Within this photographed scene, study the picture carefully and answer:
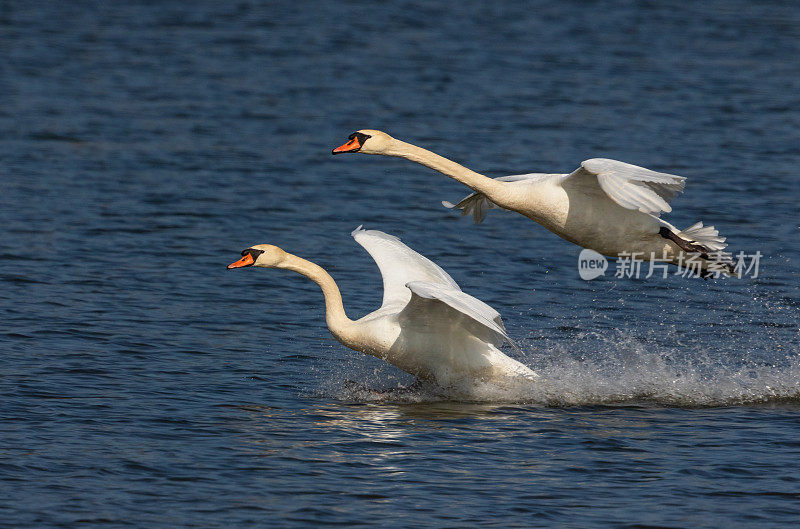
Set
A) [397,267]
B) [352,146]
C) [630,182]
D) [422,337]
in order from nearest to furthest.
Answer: [630,182]
[352,146]
[422,337]
[397,267]

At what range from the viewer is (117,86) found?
88.4ft

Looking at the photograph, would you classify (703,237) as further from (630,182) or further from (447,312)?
(447,312)

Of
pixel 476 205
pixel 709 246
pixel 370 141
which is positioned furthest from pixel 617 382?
pixel 370 141

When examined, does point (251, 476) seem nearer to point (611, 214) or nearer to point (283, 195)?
point (611, 214)

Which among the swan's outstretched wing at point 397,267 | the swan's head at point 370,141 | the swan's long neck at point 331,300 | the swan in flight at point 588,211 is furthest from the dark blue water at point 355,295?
the swan's head at point 370,141

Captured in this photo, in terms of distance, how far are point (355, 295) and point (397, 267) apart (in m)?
2.38

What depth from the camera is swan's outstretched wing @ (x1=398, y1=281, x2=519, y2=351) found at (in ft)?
32.8

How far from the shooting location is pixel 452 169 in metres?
11.0

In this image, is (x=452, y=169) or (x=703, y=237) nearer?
(x=452, y=169)

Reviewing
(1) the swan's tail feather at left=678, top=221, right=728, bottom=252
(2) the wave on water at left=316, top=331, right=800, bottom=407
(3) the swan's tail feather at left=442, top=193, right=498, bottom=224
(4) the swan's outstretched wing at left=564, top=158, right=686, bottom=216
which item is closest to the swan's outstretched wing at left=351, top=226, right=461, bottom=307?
(3) the swan's tail feather at left=442, top=193, right=498, bottom=224

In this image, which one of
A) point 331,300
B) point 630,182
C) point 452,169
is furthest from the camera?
point 331,300

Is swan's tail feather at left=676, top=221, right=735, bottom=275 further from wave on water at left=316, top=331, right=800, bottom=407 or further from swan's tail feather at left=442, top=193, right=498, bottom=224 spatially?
swan's tail feather at left=442, top=193, right=498, bottom=224

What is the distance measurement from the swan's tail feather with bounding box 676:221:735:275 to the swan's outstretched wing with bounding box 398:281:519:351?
5.83ft

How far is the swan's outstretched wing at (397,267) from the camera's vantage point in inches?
484
